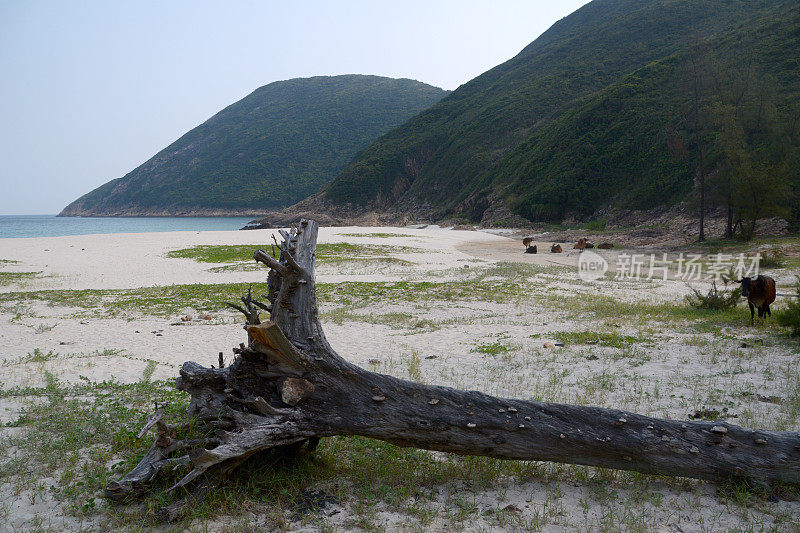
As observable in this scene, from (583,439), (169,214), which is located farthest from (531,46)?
(583,439)

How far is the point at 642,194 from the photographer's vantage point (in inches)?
1914

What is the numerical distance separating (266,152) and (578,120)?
118 meters

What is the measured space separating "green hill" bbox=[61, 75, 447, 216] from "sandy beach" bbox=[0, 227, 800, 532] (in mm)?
123578

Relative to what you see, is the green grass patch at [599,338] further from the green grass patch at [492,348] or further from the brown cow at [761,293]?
the brown cow at [761,293]

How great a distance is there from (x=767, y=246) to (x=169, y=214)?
501 ft

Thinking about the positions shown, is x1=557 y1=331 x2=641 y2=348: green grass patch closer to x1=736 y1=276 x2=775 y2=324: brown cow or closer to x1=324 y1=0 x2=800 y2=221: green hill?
x1=736 y1=276 x2=775 y2=324: brown cow

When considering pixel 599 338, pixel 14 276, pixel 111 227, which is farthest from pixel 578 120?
pixel 111 227

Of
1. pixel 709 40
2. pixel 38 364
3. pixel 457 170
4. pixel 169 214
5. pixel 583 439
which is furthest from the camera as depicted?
pixel 169 214

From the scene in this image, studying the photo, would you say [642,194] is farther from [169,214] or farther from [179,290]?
[169,214]

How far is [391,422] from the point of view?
4.48 metres

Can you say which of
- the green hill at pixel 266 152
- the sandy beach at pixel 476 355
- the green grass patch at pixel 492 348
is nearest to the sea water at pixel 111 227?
the green hill at pixel 266 152

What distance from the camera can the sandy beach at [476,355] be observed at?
3943 mm

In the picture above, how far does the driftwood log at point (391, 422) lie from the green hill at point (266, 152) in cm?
13534

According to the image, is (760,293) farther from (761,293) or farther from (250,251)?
(250,251)
